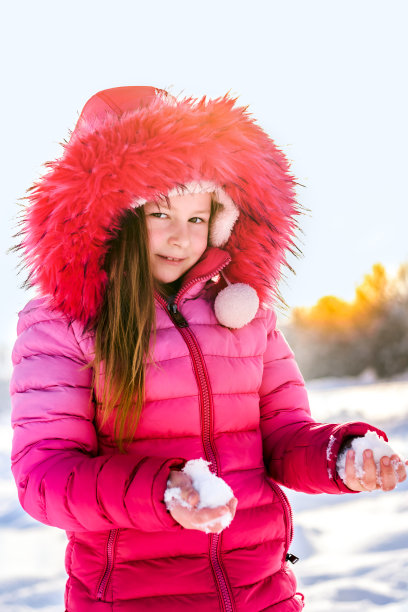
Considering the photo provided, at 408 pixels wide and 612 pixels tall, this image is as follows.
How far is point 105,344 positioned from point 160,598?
59 centimetres

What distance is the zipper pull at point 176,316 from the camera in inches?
64.4

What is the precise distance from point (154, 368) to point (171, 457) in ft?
0.78

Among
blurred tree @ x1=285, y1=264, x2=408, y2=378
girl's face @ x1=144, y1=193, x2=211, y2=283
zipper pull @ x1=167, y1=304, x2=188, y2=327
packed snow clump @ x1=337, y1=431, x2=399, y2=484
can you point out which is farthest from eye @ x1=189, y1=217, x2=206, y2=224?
blurred tree @ x1=285, y1=264, x2=408, y2=378

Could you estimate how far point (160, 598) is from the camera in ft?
4.73

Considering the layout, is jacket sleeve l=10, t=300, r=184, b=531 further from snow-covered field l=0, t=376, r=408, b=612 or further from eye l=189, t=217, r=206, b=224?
snow-covered field l=0, t=376, r=408, b=612

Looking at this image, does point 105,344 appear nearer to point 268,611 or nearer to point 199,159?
point 199,159

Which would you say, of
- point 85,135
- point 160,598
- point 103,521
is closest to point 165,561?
point 160,598

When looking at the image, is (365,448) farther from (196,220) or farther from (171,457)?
(196,220)

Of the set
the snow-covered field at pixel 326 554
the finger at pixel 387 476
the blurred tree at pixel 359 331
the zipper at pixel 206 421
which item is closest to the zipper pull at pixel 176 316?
the zipper at pixel 206 421

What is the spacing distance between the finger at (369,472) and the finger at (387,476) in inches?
0.7

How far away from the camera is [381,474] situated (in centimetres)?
134

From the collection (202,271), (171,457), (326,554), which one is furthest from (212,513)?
(326,554)

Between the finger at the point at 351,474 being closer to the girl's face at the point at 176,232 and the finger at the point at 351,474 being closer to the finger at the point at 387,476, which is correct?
the finger at the point at 387,476

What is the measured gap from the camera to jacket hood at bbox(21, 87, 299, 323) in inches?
60.6
